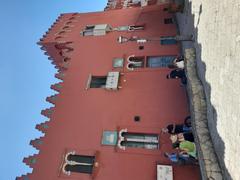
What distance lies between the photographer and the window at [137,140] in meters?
10.4

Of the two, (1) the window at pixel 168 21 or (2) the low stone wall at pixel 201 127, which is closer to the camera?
(2) the low stone wall at pixel 201 127

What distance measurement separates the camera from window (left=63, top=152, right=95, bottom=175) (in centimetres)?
1075

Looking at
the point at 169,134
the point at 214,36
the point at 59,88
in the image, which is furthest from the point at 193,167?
the point at 59,88

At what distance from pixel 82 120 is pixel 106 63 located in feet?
9.54

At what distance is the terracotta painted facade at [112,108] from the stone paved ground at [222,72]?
9.51ft

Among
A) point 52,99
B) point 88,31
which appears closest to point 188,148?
point 52,99

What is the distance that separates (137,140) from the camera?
10.7 metres

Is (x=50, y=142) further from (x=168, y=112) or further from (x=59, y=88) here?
(x=168, y=112)

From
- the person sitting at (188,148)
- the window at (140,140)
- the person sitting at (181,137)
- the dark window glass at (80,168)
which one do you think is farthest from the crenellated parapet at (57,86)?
the person sitting at (188,148)

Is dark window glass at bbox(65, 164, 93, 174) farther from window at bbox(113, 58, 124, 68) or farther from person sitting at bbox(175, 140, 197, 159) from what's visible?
window at bbox(113, 58, 124, 68)

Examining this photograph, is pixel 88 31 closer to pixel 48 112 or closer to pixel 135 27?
pixel 135 27

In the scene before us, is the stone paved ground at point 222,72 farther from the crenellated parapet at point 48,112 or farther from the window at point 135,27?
the crenellated parapet at point 48,112

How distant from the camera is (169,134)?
10352mm

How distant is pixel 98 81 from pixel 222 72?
6925 mm
